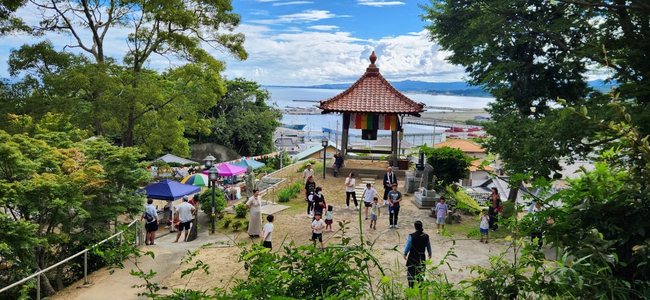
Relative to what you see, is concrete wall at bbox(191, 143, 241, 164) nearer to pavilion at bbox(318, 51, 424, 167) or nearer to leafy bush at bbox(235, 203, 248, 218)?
pavilion at bbox(318, 51, 424, 167)

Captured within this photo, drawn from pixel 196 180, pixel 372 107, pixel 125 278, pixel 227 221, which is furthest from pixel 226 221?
pixel 372 107

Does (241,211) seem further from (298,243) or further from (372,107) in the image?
(372,107)

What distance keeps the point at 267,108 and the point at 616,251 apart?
43.8 m

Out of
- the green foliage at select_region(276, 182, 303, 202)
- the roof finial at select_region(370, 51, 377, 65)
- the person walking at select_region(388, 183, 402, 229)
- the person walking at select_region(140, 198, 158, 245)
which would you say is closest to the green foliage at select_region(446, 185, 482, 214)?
the person walking at select_region(388, 183, 402, 229)

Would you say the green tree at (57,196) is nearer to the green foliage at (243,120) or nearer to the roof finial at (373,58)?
the roof finial at (373,58)

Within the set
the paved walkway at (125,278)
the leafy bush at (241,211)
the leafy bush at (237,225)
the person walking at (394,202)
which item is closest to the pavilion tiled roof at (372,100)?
the leafy bush at (241,211)

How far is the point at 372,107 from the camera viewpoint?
61.7 ft

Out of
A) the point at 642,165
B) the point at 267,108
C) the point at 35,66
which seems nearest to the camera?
the point at 642,165

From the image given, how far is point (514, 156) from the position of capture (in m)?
13.5

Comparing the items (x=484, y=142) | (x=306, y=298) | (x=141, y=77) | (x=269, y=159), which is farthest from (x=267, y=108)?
(x=306, y=298)

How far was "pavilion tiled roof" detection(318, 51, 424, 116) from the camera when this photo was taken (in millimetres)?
18547

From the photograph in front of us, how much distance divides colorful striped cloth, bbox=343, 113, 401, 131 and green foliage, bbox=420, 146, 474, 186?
398cm

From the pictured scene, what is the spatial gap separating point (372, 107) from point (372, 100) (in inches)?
23.3

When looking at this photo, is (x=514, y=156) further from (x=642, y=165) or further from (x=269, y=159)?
(x=269, y=159)
